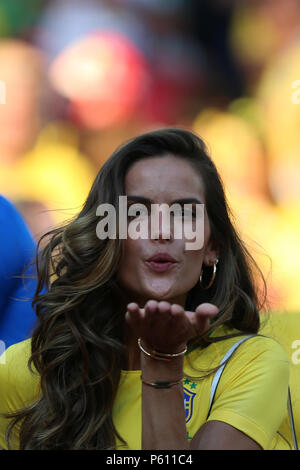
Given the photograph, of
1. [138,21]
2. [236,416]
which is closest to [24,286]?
[236,416]

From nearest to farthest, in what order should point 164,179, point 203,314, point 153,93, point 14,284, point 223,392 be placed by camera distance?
1. point 203,314
2. point 223,392
3. point 164,179
4. point 14,284
5. point 153,93

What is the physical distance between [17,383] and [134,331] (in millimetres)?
284

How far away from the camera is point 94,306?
1405 mm

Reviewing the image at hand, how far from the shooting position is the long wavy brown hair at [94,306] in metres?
1.29

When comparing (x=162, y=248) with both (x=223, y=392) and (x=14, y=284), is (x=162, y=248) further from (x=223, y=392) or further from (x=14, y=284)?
(x=14, y=284)

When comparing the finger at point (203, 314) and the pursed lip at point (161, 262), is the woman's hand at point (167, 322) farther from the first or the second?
the pursed lip at point (161, 262)

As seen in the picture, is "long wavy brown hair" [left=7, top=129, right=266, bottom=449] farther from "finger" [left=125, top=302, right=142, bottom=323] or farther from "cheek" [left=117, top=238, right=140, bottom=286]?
"finger" [left=125, top=302, right=142, bottom=323]

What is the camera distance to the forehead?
136 centimetres

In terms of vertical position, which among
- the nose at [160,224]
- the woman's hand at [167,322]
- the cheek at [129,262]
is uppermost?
the nose at [160,224]

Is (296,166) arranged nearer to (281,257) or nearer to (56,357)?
(281,257)

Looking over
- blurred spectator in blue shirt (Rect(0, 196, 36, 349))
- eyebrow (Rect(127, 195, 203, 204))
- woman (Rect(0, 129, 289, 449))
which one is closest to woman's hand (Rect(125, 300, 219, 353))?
woman (Rect(0, 129, 289, 449))

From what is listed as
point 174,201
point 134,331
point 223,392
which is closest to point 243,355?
point 223,392

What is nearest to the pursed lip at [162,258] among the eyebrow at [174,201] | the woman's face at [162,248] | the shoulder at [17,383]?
the woman's face at [162,248]

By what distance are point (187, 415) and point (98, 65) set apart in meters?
3.18
